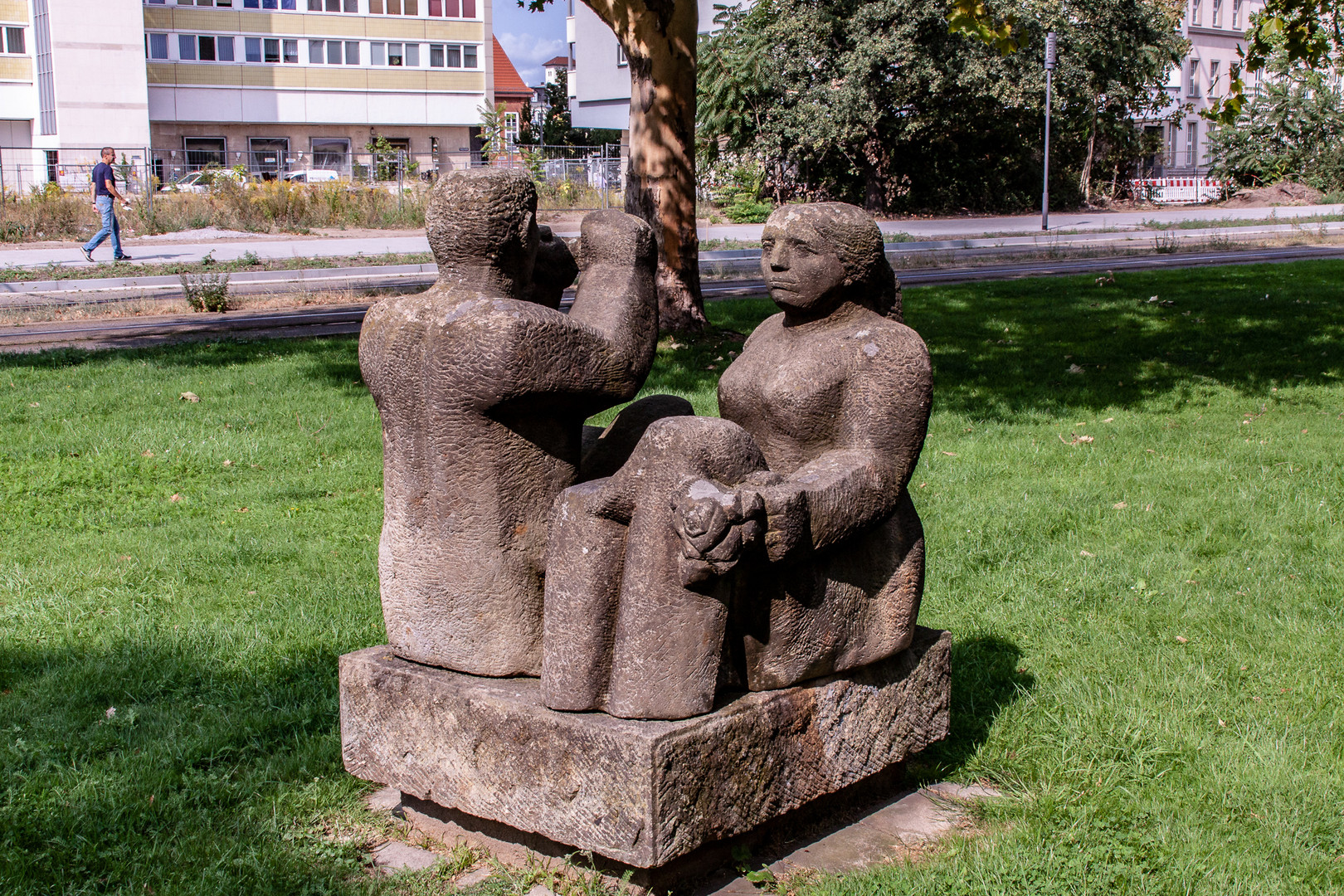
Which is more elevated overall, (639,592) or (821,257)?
(821,257)

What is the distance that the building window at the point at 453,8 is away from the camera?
52.6 m

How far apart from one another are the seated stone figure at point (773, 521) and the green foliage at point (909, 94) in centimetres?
2668

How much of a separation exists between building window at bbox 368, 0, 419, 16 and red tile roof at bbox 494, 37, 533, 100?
14.0 m

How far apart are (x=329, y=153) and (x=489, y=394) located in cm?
4863

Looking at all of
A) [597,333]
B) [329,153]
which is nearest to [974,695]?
[597,333]

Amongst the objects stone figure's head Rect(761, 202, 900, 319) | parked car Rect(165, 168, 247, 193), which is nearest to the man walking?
parked car Rect(165, 168, 247, 193)

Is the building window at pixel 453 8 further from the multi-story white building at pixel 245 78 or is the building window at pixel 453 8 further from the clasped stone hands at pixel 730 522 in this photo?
the clasped stone hands at pixel 730 522

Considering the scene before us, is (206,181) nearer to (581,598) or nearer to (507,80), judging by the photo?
(581,598)

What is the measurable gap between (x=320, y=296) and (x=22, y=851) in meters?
13.7

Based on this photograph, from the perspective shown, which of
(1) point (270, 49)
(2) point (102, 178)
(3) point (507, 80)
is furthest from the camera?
(3) point (507, 80)

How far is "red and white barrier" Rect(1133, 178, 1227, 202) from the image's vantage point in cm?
4031

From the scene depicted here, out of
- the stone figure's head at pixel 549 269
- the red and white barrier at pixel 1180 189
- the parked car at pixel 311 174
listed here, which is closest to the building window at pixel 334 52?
the parked car at pixel 311 174

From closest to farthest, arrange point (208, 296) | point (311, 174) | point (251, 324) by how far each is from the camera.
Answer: point (251, 324) → point (208, 296) → point (311, 174)

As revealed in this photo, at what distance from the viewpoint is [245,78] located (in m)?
49.9
